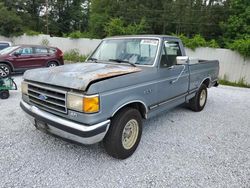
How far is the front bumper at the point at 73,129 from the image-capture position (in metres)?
2.65

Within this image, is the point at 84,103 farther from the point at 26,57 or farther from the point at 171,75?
→ the point at 26,57

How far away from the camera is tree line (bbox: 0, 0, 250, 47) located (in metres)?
16.9

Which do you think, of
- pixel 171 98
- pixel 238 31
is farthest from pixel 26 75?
pixel 238 31

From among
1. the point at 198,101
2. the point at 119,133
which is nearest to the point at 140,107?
the point at 119,133

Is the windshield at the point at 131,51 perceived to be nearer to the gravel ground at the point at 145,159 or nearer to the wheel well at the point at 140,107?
the wheel well at the point at 140,107

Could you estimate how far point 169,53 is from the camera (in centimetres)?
421

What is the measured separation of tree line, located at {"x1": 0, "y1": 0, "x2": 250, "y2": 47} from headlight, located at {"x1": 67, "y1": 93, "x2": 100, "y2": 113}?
14392mm

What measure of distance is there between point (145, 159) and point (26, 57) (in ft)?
29.4

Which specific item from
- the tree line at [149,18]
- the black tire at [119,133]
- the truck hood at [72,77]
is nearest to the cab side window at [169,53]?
the truck hood at [72,77]

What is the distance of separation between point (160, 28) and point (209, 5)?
5.80m

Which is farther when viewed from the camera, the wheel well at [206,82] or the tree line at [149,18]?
the tree line at [149,18]

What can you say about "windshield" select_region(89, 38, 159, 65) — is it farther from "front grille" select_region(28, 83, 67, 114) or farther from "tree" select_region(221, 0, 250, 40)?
"tree" select_region(221, 0, 250, 40)

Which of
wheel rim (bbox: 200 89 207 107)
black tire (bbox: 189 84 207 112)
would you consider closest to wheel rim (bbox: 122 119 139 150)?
black tire (bbox: 189 84 207 112)

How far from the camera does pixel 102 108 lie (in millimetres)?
2715
